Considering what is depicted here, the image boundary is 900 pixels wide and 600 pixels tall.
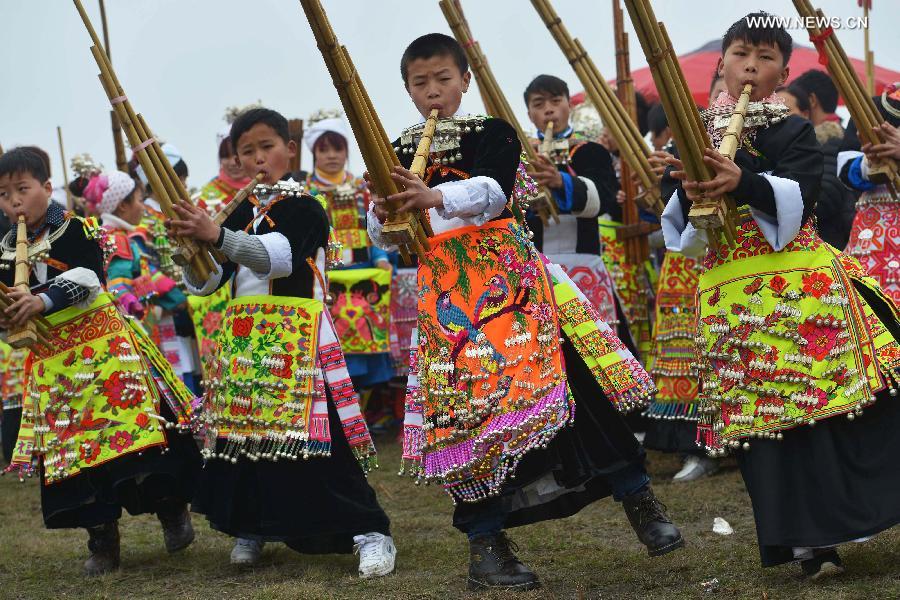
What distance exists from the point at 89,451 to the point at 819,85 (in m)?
4.58

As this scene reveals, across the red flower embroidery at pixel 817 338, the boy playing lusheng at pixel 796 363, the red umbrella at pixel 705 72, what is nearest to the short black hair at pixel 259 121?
the boy playing lusheng at pixel 796 363

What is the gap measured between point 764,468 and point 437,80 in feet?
5.35

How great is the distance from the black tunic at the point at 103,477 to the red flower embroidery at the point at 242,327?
0.52 metres

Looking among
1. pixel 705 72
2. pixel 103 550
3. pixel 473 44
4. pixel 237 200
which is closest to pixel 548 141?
pixel 473 44

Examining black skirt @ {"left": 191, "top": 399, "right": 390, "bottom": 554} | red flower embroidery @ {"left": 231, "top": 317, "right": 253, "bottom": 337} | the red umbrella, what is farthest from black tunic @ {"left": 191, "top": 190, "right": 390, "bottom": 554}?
the red umbrella

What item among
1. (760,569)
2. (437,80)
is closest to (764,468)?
(760,569)

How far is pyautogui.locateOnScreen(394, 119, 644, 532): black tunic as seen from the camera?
12.8 feet

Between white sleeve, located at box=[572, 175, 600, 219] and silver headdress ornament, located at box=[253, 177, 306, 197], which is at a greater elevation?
silver headdress ornament, located at box=[253, 177, 306, 197]

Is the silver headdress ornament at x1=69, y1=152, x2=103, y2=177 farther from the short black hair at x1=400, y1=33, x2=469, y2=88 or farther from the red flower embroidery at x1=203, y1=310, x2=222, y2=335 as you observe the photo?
the short black hair at x1=400, y1=33, x2=469, y2=88

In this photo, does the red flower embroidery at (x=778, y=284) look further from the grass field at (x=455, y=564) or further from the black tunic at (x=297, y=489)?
the black tunic at (x=297, y=489)

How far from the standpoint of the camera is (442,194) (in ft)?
11.9

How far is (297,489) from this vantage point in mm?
4453

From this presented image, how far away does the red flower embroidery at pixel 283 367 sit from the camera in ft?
14.5

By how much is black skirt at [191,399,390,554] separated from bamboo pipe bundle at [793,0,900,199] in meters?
2.20
